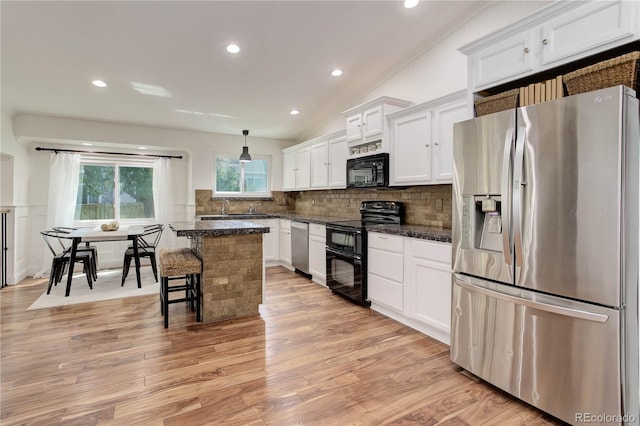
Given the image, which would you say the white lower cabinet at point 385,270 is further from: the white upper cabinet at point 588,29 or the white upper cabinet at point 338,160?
the white upper cabinet at point 588,29

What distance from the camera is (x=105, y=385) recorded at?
6.89 feet

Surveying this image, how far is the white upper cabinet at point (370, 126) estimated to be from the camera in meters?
3.64

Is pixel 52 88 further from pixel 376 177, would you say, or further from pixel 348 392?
pixel 348 392

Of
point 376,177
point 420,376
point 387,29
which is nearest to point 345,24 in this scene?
point 387,29

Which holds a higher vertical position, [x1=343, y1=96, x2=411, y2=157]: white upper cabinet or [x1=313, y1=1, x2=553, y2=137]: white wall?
[x1=313, y1=1, x2=553, y2=137]: white wall

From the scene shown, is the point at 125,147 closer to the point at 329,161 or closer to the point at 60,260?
the point at 60,260

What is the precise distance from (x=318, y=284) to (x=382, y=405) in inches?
106

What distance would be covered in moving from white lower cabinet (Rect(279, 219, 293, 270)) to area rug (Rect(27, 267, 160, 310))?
205 centimetres

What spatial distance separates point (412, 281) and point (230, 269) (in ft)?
5.90

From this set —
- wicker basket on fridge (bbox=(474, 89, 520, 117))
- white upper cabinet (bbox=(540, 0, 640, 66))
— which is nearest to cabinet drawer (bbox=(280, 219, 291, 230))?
wicker basket on fridge (bbox=(474, 89, 520, 117))

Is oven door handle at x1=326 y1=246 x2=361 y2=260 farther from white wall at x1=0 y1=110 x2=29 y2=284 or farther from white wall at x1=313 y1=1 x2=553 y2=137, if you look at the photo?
white wall at x1=0 y1=110 x2=29 y2=284

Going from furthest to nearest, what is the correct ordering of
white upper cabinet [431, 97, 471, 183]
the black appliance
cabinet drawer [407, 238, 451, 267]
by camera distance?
the black appliance → white upper cabinet [431, 97, 471, 183] → cabinet drawer [407, 238, 451, 267]

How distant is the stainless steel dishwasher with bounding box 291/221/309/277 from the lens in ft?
15.8

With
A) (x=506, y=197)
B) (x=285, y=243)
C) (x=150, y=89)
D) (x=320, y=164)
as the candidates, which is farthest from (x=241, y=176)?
(x=506, y=197)
